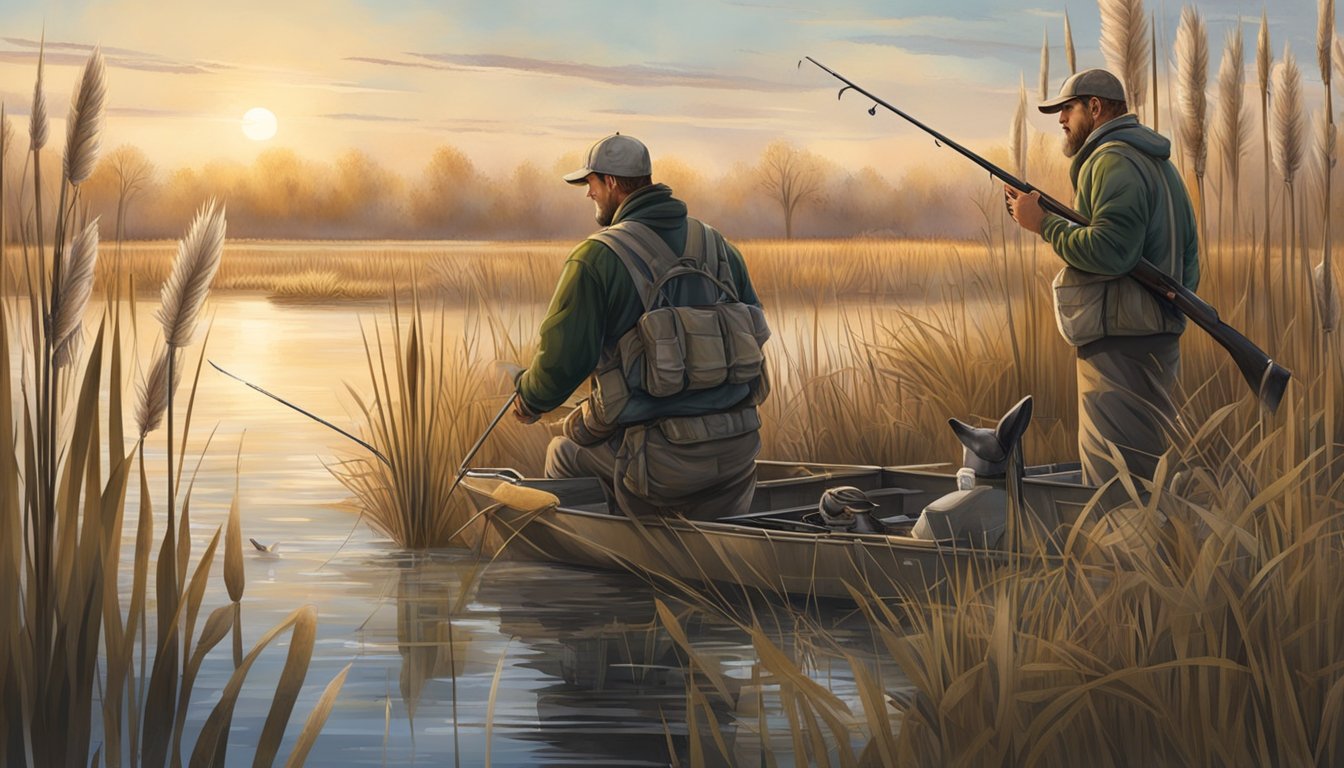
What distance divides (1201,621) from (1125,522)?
0.48 metres

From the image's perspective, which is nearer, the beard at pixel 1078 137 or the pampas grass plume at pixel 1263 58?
the beard at pixel 1078 137

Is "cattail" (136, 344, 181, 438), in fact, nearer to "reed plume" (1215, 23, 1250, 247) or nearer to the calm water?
the calm water

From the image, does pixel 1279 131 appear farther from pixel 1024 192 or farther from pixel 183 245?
pixel 183 245

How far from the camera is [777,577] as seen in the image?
6719 millimetres

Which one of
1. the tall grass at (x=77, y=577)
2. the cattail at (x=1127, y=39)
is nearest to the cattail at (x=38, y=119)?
the tall grass at (x=77, y=577)

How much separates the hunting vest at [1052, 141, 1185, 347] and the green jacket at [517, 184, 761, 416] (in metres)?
1.56

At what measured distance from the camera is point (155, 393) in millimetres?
3721

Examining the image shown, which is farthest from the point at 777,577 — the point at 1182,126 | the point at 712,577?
the point at 1182,126

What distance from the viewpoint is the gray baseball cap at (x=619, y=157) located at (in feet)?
22.8

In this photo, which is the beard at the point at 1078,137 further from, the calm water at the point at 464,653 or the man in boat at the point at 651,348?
the calm water at the point at 464,653

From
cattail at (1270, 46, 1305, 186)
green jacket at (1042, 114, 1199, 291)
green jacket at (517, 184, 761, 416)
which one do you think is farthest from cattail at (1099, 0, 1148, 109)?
green jacket at (517, 184, 761, 416)

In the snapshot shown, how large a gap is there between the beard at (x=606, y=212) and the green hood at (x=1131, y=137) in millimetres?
2138

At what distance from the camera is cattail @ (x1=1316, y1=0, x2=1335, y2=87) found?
341 inches

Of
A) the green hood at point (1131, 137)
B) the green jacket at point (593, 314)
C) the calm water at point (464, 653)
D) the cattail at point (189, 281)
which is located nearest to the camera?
the cattail at point (189, 281)
